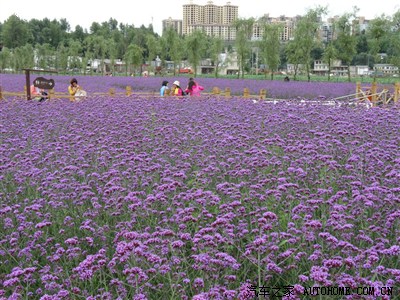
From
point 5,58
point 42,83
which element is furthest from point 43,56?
point 42,83

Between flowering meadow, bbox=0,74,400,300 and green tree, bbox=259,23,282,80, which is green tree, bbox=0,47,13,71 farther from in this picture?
flowering meadow, bbox=0,74,400,300

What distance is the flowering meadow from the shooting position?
293 centimetres

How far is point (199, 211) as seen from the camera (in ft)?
13.4

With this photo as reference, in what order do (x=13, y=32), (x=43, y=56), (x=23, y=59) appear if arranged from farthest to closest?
(x=13, y=32) → (x=43, y=56) → (x=23, y=59)

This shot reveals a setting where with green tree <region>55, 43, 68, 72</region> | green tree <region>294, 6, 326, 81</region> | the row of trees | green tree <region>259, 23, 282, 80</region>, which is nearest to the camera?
the row of trees

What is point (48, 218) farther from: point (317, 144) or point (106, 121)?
point (106, 121)

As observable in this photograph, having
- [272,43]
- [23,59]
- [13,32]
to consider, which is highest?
[13,32]

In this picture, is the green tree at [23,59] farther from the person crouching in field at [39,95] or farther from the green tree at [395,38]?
the person crouching in field at [39,95]

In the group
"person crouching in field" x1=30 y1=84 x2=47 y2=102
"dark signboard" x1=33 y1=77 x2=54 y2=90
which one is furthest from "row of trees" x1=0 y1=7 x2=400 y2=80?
"dark signboard" x1=33 y1=77 x2=54 y2=90

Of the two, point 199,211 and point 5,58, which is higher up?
point 5,58

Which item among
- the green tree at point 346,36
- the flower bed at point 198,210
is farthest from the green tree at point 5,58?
the flower bed at point 198,210

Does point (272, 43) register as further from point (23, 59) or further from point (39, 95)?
point (23, 59)

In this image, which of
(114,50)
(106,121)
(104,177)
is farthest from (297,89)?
(114,50)

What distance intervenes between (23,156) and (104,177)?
5.38 ft
